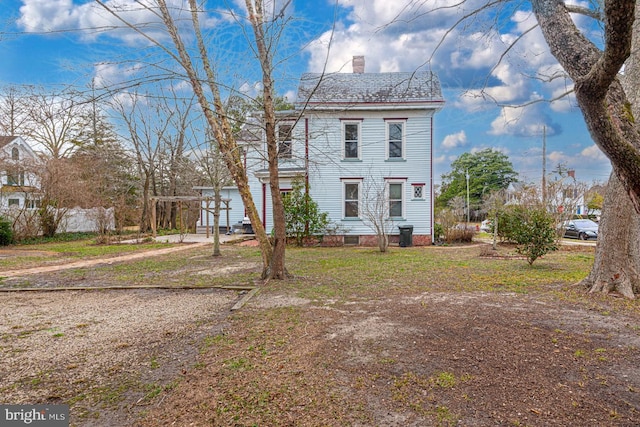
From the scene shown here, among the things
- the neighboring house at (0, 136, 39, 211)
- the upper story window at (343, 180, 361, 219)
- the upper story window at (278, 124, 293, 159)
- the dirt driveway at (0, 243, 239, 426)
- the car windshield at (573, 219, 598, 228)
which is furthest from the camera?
the car windshield at (573, 219, 598, 228)

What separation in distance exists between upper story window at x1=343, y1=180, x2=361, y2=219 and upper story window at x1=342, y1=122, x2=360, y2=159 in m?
1.22

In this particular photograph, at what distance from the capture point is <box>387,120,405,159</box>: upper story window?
15.4 meters

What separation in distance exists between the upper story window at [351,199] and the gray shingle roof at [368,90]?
3460 mm

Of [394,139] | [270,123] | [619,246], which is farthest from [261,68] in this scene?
[394,139]

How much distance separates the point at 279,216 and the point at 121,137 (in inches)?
784

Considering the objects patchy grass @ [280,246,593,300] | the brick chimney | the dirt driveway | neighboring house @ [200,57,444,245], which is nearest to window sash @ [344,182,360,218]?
neighboring house @ [200,57,444,245]

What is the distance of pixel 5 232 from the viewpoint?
51.8 feet

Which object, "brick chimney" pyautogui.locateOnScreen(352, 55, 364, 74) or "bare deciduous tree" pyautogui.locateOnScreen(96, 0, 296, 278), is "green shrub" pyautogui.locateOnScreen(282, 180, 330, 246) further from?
"bare deciduous tree" pyautogui.locateOnScreen(96, 0, 296, 278)

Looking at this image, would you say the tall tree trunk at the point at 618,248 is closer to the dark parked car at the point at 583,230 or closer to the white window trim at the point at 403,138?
the white window trim at the point at 403,138

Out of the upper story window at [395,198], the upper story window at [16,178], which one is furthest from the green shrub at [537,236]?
the upper story window at [16,178]

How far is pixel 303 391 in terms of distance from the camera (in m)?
2.68

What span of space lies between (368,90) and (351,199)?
16.0 feet

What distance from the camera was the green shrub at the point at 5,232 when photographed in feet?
51.5

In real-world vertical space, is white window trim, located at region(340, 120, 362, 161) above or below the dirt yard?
above
